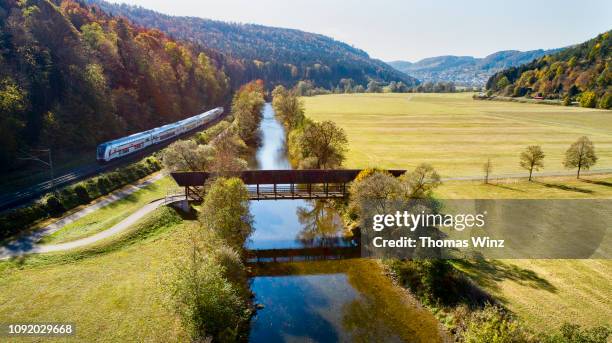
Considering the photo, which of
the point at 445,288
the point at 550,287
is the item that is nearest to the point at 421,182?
the point at 445,288

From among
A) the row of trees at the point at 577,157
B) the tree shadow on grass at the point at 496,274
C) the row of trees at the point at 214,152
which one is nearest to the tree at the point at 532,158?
the row of trees at the point at 577,157

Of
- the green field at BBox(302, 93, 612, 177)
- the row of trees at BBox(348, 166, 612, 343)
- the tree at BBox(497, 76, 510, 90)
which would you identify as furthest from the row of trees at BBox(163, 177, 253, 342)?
the tree at BBox(497, 76, 510, 90)

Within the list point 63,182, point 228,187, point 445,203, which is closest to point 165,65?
point 63,182

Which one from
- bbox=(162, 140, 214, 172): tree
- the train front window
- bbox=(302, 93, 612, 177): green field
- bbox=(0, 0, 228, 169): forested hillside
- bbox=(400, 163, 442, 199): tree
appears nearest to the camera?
bbox=(400, 163, 442, 199): tree

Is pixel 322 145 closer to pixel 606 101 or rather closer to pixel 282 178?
pixel 282 178

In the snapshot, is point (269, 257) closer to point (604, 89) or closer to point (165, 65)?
point (165, 65)

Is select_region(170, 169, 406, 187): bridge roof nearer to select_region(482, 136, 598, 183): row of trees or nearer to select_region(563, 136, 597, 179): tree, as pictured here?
select_region(482, 136, 598, 183): row of trees
